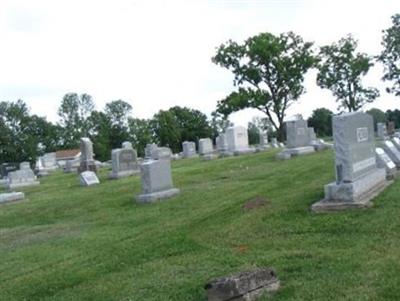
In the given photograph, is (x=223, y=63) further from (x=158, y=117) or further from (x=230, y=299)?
(x=230, y=299)

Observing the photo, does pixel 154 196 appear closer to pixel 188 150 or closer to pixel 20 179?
pixel 20 179

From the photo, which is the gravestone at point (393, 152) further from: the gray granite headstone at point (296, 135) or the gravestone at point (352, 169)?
the gray granite headstone at point (296, 135)

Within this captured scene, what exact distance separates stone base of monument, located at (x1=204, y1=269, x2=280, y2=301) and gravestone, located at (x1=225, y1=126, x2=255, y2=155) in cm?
2542

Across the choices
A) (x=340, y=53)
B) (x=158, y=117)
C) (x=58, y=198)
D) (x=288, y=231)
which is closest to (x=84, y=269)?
(x=288, y=231)

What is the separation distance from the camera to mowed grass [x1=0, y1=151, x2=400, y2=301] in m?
6.41

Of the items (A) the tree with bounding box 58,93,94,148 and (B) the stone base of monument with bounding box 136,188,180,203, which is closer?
(B) the stone base of monument with bounding box 136,188,180,203

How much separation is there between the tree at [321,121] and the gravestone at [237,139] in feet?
139

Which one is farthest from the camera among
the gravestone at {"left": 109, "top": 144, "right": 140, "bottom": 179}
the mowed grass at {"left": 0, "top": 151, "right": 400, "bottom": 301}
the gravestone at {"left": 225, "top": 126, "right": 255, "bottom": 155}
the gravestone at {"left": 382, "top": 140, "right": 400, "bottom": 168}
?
the gravestone at {"left": 225, "top": 126, "right": 255, "bottom": 155}

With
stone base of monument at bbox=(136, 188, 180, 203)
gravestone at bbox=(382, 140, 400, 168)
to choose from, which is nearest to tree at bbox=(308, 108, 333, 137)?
gravestone at bbox=(382, 140, 400, 168)

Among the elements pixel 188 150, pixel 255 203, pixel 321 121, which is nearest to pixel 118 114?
pixel 321 121

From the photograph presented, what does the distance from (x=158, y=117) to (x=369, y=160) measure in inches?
2820

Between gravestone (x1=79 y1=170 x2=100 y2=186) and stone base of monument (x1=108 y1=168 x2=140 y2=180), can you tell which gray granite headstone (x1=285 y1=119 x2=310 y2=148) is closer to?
stone base of monument (x1=108 y1=168 x2=140 y2=180)

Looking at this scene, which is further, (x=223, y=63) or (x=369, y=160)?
(x=223, y=63)

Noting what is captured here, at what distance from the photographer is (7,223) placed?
14.2m
